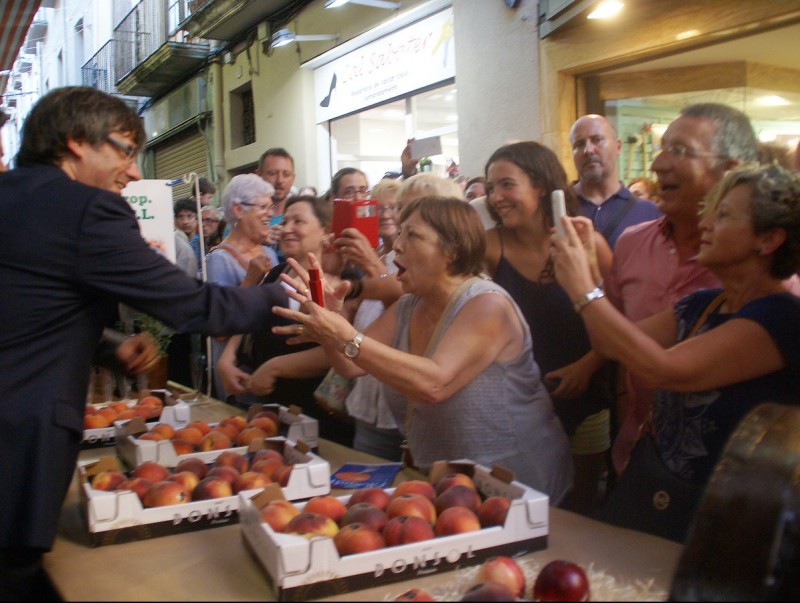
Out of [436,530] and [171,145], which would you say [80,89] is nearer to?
[436,530]

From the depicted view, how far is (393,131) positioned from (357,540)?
28.1 feet

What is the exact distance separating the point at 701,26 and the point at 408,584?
447 cm

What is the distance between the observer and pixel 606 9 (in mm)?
5422

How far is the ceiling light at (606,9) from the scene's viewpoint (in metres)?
5.34

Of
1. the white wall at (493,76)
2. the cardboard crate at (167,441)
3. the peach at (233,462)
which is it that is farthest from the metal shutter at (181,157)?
the peach at (233,462)

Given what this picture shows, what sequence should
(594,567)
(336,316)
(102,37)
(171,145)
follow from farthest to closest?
(102,37) < (171,145) < (336,316) < (594,567)

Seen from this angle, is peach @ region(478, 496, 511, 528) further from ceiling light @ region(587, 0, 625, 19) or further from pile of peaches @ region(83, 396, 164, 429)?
ceiling light @ region(587, 0, 625, 19)

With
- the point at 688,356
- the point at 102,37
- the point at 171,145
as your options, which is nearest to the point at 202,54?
the point at 171,145

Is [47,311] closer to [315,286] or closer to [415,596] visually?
[315,286]

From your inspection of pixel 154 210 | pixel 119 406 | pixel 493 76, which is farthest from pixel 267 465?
pixel 493 76

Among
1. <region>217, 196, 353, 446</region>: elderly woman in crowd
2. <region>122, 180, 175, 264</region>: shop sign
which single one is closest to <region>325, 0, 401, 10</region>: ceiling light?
<region>122, 180, 175, 264</region>: shop sign

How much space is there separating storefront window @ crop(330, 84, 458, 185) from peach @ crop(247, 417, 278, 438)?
494 centimetres

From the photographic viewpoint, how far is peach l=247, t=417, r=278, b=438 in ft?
8.95

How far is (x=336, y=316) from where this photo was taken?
225 cm
